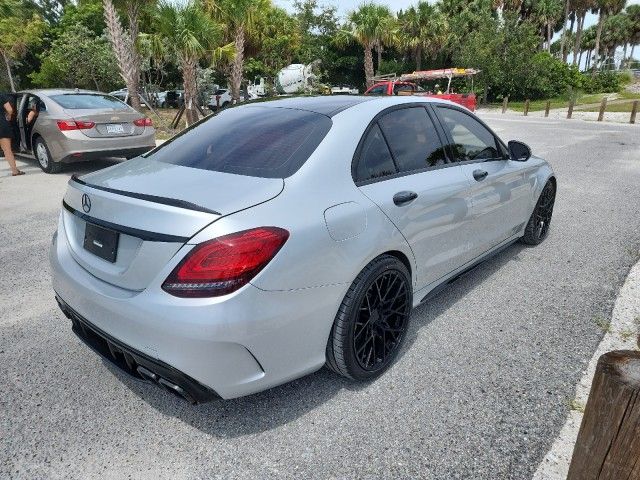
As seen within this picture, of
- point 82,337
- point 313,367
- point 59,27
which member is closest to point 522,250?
point 313,367

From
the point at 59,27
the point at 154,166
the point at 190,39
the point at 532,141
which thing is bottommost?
the point at 532,141

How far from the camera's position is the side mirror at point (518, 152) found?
3834 mm

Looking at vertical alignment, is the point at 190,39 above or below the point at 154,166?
above

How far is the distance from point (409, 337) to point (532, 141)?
12.0 metres

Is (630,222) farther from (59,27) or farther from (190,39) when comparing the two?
(59,27)

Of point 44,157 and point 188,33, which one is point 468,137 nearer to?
point 44,157

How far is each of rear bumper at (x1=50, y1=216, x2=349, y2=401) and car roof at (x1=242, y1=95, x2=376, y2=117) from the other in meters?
1.11

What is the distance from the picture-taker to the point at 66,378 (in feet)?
8.64

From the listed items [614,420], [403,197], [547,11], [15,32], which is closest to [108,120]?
[403,197]

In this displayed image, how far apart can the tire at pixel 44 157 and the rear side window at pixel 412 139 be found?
7242mm

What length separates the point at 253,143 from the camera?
2.57m

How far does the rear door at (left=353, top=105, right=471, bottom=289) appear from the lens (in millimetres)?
2531

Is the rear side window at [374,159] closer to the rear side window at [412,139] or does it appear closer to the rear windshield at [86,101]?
the rear side window at [412,139]

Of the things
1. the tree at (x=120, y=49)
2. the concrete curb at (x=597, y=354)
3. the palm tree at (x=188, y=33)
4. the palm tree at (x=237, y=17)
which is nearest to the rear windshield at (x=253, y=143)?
the concrete curb at (x=597, y=354)
